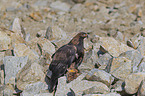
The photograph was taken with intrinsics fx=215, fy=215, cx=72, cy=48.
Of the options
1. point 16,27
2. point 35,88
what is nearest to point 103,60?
point 35,88

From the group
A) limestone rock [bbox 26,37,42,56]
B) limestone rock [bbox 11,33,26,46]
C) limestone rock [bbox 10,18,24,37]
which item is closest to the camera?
limestone rock [bbox 26,37,42,56]

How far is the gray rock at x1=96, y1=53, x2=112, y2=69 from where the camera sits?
17.2 ft

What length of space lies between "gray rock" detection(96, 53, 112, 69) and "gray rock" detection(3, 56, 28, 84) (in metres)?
1.82

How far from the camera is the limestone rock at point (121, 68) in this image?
4.71 meters

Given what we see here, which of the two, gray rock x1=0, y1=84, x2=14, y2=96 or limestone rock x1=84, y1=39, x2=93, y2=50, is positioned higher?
limestone rock x1=84, y1=39, x2=93, y2=50

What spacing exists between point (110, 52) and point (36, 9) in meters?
4.85

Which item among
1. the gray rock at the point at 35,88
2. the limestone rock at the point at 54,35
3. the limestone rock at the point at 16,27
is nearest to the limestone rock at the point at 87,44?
the limestone rock at the point at 54,35

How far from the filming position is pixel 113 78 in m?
4.68

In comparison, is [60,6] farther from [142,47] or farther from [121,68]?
[121,68]

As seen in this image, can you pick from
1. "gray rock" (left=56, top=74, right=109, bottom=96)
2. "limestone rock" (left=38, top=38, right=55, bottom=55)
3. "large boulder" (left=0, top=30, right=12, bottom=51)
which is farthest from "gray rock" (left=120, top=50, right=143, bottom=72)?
"large boulder" (left=0, top=30, right=12, bottom=51)

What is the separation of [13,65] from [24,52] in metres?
0.55

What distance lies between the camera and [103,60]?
534 centimetres

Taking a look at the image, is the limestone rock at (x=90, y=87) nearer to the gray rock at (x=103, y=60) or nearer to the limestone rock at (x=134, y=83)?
the limestone rock at (x=134, y=83)

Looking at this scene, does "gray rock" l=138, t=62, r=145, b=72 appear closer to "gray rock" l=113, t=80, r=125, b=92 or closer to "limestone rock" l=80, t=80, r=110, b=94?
"gray rock" l=113, t=80, r=125, b=92
